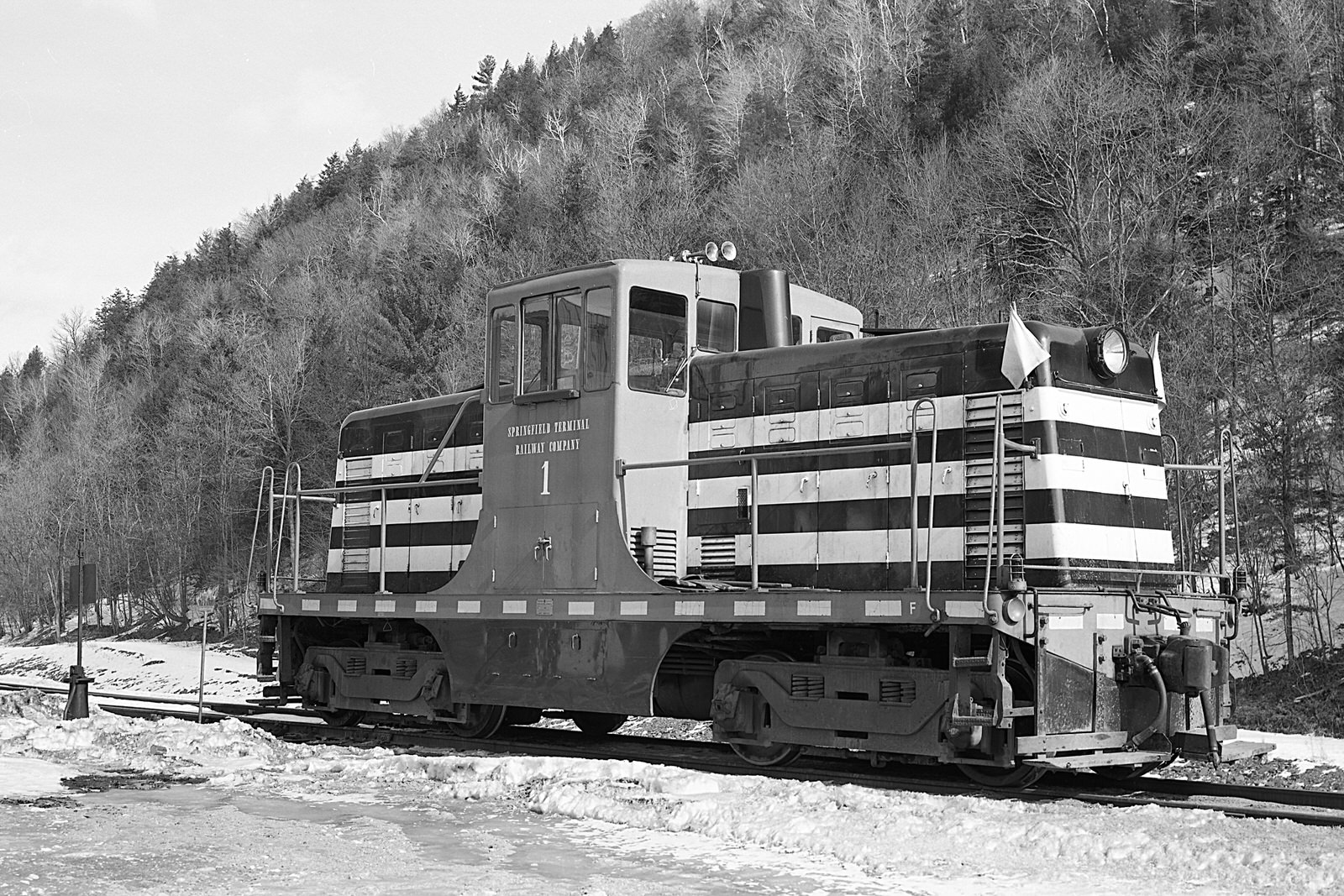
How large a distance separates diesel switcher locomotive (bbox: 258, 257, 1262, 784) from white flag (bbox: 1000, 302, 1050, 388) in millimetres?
17

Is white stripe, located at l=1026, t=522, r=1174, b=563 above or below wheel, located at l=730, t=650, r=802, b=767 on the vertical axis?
above

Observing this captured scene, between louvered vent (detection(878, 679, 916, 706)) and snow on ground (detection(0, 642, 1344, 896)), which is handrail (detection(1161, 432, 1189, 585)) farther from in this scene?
louvered vent (detection(878, 679, 916, 706))

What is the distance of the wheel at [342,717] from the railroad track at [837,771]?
0.14 metres

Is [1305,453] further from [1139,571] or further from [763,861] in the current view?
[763,861]

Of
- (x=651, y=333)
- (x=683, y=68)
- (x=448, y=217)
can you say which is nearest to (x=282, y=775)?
(x=651, y=333)

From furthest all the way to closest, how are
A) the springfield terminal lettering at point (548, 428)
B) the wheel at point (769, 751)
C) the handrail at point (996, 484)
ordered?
the springfield terminal lettering at point (548, 428) < the wheel at point (769, 751) < the handrail at point (996, 484)

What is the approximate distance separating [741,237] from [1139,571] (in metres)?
24.9

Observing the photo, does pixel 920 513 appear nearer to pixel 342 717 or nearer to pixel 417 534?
pixel 417 534

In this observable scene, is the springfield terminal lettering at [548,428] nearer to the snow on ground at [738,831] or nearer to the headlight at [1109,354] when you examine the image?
the snow on ground at [738,831]

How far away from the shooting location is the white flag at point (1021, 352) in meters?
8.85

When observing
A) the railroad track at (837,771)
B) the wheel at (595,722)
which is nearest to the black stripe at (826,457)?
the railroad track at (837,771)

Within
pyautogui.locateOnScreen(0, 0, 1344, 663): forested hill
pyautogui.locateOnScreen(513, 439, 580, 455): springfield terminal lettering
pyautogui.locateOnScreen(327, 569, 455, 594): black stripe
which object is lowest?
pyautogui.locateOnScreen(327, 569, 455, 594): black stripe

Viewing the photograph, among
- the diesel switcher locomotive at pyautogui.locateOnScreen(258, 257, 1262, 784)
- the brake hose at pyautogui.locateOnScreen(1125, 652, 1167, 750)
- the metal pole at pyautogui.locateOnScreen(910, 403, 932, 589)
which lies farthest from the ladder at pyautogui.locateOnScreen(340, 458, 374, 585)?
the brake hose at pyautogui.locateOnScreen(1125, 652, 1167, 750)

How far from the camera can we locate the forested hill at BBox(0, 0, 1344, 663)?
24.2m
